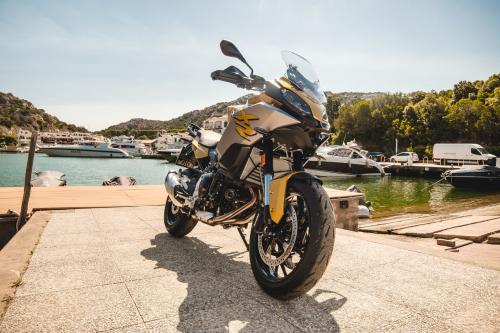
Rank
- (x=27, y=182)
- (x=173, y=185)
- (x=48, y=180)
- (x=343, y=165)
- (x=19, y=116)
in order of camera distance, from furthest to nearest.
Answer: (x=19, y=116)
(x=343, y=165)
(x=48, y=180)
(x=27, y=182)
(x=173, y=185)

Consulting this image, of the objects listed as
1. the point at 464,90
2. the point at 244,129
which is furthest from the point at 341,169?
the point at 464,90

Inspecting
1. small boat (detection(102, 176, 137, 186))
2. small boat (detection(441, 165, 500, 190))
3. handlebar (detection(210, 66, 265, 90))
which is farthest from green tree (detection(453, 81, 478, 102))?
handlebar (detection(210, 66, 265, 90))

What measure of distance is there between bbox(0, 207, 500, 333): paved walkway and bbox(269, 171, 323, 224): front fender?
62cm

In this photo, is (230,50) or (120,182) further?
(120,182)

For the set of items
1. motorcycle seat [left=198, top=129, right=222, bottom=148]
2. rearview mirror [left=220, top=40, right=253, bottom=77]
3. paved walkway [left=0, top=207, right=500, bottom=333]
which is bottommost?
paved walkway [left=0, top=207, right=500, bottom=333]

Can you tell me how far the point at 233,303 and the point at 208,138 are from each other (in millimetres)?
2080

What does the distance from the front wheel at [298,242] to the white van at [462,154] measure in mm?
39727

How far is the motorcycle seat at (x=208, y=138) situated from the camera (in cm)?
378

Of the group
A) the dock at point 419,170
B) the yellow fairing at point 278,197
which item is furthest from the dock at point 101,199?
the dock at point 419,170

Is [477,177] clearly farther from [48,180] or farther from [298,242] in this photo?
[298,242]

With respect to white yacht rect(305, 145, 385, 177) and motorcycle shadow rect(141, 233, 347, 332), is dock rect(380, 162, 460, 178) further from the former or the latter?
motorcycle shadow rect(141, 233, 347, 332)

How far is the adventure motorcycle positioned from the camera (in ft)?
7.13

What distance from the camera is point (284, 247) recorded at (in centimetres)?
240

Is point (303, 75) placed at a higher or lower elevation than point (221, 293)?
higher
